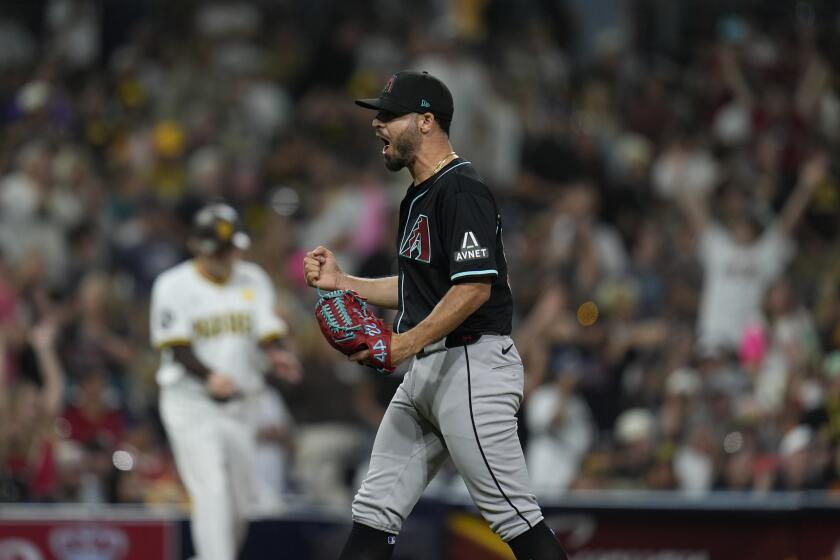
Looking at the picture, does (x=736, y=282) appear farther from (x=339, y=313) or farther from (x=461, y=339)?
(x=339, y=313)

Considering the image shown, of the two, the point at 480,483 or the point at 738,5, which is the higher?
the point at 738,5

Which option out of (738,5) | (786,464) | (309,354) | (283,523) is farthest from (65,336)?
(738,5)

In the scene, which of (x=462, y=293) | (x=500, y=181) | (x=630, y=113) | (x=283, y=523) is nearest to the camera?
(x=462, y=293)

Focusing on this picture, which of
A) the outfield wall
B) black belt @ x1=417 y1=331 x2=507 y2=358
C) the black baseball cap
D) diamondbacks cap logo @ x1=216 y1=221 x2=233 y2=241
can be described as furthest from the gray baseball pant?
the outfield wall

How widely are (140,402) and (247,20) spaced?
17.8 feet

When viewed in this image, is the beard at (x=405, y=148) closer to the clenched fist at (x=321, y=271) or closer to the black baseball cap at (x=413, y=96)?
the black baseball cap at (x=413, y=96)

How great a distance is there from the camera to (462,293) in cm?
534

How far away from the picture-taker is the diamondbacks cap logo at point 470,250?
5328 millimetres

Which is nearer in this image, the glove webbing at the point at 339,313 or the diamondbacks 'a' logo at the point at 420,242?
the glove webbing at the point at 339,313

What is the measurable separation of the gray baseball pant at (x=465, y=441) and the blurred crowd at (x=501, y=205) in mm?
4748

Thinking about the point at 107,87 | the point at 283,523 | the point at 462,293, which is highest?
the point at 107,87

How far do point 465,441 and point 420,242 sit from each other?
2.50ft

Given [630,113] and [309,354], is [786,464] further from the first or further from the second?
[630,113]

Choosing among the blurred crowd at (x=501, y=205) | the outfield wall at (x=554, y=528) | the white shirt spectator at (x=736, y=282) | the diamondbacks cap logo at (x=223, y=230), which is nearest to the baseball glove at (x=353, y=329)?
the diamondbacks cap logo at (x=223, y=230)
